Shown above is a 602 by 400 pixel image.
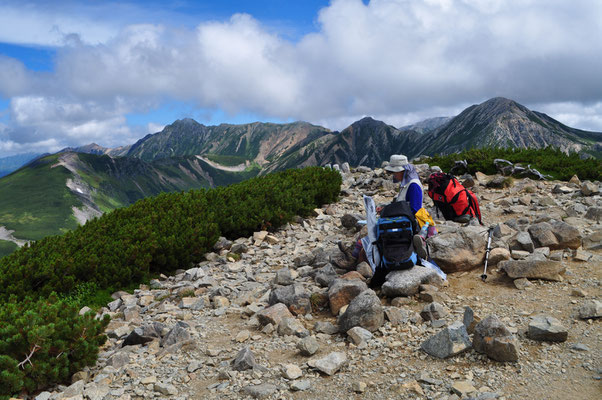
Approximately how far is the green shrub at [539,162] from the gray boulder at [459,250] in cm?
1204

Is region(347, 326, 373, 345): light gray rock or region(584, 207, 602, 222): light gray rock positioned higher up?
region(584, 207, 602, 222): light gray rock

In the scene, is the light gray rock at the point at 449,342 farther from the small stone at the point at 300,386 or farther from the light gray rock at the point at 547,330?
the small stone at the point at 300,386

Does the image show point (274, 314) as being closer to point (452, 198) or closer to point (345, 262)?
point (345, 262)

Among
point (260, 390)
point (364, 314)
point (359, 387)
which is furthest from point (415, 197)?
point (260, 390)

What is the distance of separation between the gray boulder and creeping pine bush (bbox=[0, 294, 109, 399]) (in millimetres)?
6367

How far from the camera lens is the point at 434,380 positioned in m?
4.58

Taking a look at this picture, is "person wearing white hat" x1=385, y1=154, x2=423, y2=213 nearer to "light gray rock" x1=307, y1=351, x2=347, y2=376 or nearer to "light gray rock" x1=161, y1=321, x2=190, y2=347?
"light gray rock" x1=307, y1=351, x2=347, y2=376

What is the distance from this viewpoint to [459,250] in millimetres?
7773

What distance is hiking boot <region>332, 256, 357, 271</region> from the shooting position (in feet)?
28.7

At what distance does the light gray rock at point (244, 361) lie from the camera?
5480 mm

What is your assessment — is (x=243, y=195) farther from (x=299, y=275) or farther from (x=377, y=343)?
(x=377, y=343)

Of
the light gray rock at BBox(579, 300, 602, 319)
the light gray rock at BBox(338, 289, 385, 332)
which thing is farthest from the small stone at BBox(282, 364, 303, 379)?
the light gray rock at BBox(579, 300, 602, 319)

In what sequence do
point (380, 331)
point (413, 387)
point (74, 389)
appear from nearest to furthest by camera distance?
point (413, 387) < point (74, 389) < point (380, 331)

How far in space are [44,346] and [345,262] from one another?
5760mm
